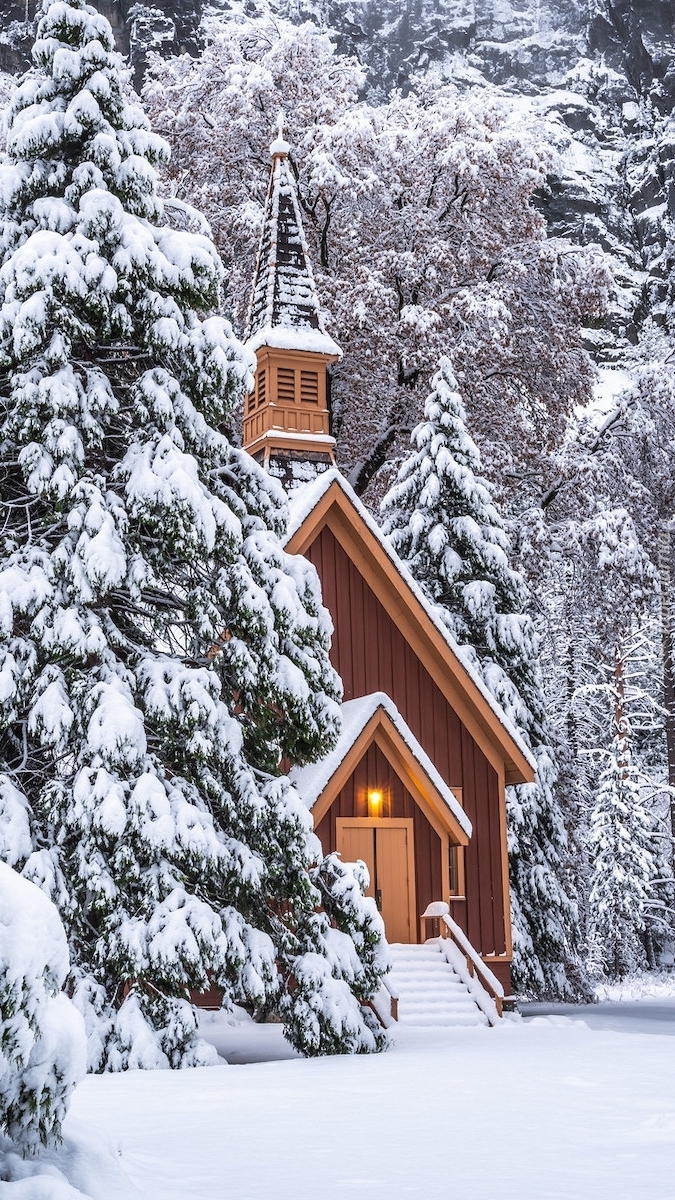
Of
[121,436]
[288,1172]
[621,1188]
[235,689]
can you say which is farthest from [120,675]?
[621,1188]

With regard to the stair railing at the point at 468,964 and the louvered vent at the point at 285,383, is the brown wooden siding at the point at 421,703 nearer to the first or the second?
the stair railing at the point at 468,964

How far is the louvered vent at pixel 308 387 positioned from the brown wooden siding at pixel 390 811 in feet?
21.5

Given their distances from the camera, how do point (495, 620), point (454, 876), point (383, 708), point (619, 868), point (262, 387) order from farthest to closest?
point (619, 868)
point (495, 620)
point (262, 387)
point (454, 876)
point (383, 708)

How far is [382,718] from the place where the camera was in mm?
17688

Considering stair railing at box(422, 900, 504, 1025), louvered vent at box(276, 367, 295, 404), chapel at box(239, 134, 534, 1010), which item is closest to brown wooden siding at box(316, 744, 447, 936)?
chapel at box(239, 134, 534, 1010)

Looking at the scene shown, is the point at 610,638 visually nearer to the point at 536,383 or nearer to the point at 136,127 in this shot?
the point at 536,383

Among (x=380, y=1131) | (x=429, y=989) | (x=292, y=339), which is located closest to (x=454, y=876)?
(x=429, y=989)

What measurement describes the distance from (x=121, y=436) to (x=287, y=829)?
4299 mm

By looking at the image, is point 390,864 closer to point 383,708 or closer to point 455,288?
point 383,708

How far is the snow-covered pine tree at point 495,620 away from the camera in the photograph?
22.6 m

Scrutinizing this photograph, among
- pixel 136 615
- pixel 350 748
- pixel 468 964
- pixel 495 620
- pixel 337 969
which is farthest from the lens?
pixel 495 620

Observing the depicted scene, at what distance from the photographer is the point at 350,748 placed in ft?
56.5

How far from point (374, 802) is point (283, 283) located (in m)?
9.01

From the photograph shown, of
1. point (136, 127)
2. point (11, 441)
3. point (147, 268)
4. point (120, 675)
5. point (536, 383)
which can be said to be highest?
point (536, 383)
